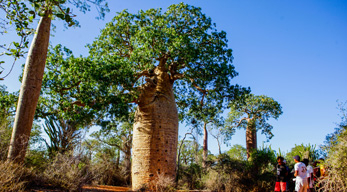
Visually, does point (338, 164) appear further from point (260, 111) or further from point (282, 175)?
point (260, 111)

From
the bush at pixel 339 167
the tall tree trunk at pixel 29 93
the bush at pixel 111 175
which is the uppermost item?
the tall tree trunk at pixel 29 93

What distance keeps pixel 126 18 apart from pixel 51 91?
3346 millimetres

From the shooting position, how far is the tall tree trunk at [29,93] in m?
4.25

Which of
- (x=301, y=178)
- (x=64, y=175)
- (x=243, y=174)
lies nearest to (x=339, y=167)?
(x=301, y=178)

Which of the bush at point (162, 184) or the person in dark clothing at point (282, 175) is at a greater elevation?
the person in dark clothing at point (282, 175)

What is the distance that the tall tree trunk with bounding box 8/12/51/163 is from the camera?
13.9 ft

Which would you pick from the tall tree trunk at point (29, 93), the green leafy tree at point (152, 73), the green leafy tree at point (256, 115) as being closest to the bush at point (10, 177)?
the tall tree trunk at point (29, 93)

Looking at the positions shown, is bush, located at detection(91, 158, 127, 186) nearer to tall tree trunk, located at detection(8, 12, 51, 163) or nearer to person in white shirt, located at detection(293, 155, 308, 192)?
tall tree trunk, located at detection(8, 12, 51, 163)

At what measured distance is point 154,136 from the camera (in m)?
7.01

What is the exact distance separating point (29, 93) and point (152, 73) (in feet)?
13.7

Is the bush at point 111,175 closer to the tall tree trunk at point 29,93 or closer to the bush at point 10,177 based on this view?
the tall tree trunk at point 29,93

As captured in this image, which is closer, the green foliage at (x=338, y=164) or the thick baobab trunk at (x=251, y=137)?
the green foliage at (x=338, y=164)

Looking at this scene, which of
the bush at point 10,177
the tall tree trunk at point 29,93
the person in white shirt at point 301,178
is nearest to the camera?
the bush at point 10,177

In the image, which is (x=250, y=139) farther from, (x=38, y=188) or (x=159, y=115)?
(x=38, y=188)
